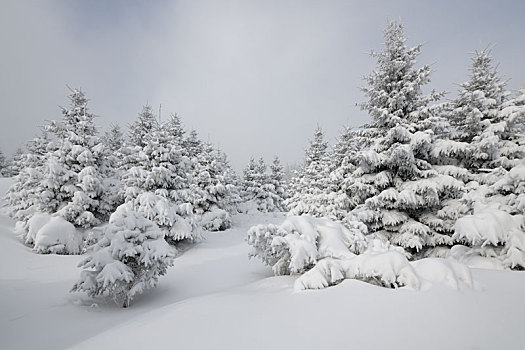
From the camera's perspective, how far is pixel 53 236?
1175 centimetres

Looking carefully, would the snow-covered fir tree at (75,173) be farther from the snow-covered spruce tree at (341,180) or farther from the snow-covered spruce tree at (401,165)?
the snow-covered spruce tree at (401,165)

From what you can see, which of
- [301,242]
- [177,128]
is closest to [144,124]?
[177,128]

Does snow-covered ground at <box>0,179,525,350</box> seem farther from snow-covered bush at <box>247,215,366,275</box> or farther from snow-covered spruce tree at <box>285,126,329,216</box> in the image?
snow-covered spruce tree at <box>285,126,329,216</box>

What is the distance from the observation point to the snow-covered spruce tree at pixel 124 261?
20.2 ft

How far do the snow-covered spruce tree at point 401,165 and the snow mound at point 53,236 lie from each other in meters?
13.9

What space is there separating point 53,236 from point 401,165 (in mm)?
16330

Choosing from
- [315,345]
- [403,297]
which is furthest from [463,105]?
[315,345]

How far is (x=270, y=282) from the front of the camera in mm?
6102

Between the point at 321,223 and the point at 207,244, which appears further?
the point at 207,244

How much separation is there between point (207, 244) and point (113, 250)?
8650mm

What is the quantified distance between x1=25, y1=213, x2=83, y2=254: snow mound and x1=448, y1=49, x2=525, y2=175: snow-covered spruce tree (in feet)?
59.6

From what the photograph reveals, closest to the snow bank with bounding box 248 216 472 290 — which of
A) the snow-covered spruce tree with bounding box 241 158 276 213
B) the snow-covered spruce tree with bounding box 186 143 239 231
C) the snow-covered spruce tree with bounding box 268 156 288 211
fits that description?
the snow-covered spruce tree with bounding box 186 143 239 231

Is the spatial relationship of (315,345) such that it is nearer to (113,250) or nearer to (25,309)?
(113,250)

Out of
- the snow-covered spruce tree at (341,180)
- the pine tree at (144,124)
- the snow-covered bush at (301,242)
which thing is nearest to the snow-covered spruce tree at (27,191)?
the pine tree at (144,124)
